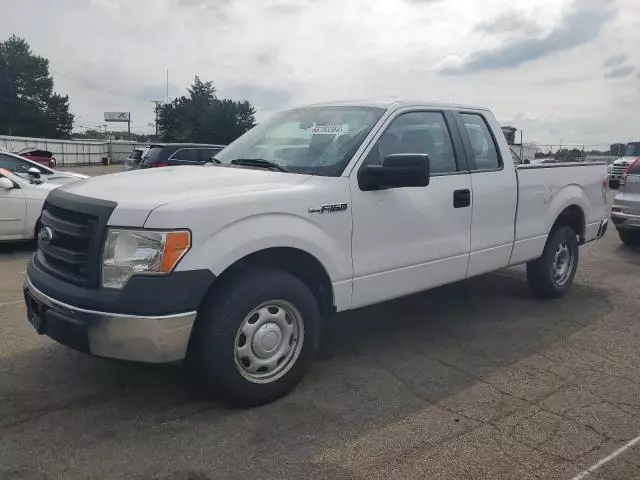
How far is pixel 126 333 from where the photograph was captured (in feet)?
10.4

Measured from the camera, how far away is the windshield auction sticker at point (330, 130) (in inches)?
171

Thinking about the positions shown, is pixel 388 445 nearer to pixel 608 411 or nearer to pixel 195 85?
pixel 608 411

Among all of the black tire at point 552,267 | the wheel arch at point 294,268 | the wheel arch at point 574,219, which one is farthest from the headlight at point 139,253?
the wheel arch at point 574,219

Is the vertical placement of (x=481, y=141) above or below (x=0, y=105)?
below

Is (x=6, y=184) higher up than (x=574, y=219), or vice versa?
(x=6, y=184)

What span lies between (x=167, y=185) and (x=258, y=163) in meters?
0.86

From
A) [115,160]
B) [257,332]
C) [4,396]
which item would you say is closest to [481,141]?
[257,332]

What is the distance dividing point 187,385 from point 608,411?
104 inches

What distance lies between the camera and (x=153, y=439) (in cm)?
322

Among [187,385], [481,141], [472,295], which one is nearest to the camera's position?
[187,385]

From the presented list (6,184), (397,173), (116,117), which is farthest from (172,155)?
(116,117)

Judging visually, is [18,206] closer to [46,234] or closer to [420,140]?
[46,234]

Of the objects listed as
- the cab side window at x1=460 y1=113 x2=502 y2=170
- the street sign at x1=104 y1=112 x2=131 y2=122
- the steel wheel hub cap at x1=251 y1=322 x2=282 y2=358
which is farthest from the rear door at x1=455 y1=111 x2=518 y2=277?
the street sign at x1=104 y1=112 x2=131 y2=122

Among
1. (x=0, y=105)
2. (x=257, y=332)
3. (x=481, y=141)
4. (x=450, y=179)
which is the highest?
(x=0, y=105)
